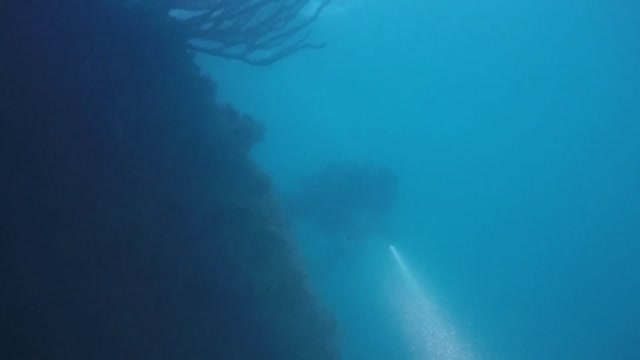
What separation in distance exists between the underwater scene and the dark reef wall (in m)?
0.01

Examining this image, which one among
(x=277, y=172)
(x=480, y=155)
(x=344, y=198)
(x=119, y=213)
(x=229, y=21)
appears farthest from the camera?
(x=480, y=155)

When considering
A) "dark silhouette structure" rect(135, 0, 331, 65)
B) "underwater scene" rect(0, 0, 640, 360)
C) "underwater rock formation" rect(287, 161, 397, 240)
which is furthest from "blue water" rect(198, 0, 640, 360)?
"dark silhouette structure" rect(135, 0, 331, 65)

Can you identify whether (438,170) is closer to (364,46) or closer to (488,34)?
(488,34)

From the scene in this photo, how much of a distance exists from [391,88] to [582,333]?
97.5 feet

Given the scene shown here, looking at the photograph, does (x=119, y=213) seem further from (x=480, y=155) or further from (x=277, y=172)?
(x=480, y=155)

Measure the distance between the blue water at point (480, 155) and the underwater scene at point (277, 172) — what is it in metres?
0.32

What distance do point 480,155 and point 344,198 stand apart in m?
78.6

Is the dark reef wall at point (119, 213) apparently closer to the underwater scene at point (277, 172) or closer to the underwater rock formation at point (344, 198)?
the underwater scene at point (277, 172)

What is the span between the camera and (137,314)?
18.3ft

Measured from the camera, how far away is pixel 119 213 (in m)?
5.60

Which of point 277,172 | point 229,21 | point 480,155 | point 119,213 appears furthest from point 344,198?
point 480,155

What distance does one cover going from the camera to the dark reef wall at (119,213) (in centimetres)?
531

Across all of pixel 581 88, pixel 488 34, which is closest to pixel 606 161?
pixel 581 88

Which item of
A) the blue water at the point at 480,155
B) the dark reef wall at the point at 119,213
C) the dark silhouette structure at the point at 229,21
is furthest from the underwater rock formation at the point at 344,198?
the dark reef wall at the point at 119,213
